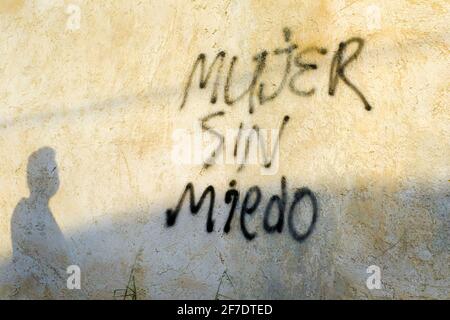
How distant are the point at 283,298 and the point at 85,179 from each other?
1.71m

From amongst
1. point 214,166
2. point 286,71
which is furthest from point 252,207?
point 286,71

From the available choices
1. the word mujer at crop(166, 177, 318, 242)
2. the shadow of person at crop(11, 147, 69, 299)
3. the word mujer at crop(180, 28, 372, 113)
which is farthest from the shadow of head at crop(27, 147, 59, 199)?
the word mujer at crop(180, 28, 372, 113)

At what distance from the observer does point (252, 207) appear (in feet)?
12.6

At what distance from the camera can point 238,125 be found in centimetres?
393

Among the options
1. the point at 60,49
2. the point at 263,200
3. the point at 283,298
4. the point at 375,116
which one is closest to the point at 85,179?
the point at 60,49

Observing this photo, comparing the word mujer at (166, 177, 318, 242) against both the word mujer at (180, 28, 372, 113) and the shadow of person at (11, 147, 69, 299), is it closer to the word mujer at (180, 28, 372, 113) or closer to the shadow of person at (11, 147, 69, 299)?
the word mujer at (180, 28, 372, 113)

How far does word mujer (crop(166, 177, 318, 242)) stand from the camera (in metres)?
3.76

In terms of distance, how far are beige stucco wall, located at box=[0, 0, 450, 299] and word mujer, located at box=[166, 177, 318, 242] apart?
4 cm

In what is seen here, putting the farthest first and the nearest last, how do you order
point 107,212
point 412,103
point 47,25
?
point 47,25
point 107,212
point 412,103

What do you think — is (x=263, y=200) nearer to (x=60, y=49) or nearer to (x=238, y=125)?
(x=238, y=125)

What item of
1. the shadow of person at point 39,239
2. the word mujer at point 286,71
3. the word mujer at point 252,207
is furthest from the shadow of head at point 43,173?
the word mujer at point 286,71

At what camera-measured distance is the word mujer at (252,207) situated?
376 centimetres

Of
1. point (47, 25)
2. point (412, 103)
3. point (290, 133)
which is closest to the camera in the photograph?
point (412, 103)
